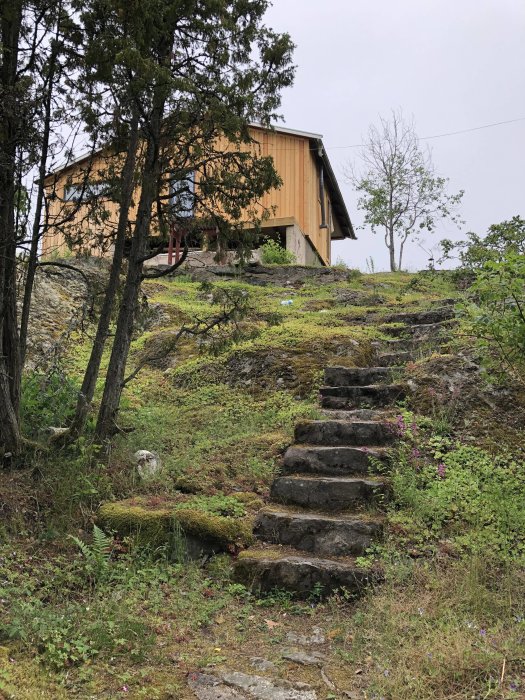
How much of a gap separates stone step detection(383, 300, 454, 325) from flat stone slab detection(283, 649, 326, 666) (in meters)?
6.81

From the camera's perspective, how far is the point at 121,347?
593 cm

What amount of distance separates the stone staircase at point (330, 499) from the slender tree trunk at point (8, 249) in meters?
2.37

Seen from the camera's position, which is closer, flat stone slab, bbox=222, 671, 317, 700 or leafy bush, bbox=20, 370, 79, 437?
flat stone slab, bbox=222, 671, 317, 700

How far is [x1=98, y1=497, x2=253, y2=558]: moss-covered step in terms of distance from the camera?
4.49 metres

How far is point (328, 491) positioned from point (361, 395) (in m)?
2.09

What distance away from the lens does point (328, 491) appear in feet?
16.2

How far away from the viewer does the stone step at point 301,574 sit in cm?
397

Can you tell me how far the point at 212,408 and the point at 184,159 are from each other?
9.84 feet

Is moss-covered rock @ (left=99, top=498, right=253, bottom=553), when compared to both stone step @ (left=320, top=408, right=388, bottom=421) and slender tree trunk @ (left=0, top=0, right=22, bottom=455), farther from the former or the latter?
stone step @ (left=320, top=408, right=388, bottom=421)

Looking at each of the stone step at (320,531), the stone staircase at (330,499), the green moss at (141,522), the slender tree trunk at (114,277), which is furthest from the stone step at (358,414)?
the slender tree trunk at (114,277)

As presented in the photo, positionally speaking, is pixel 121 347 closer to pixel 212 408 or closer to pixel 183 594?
pixel 212 408

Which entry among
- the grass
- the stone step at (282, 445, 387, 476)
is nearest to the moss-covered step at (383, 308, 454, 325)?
the grass

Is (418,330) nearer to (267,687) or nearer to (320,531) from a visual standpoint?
(320,531)

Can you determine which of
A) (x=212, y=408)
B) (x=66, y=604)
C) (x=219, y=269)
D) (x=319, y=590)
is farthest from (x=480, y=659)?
(x=219, y=269)
